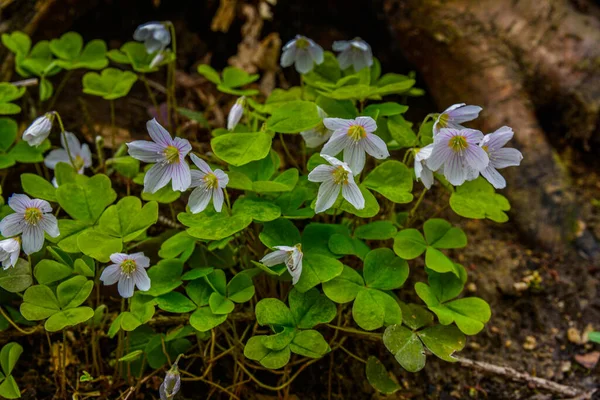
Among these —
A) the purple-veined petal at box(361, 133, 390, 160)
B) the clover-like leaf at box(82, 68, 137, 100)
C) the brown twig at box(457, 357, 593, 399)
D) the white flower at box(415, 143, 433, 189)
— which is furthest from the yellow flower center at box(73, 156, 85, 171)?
the brown twig at box(457, 357, 593, 399)

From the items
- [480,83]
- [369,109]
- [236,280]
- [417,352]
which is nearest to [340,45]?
[369,109]

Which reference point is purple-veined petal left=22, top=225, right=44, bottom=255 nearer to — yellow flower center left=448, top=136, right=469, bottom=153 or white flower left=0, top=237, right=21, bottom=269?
white flower left=0, top=237, right=21, bottom=269

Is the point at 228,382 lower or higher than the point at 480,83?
lower

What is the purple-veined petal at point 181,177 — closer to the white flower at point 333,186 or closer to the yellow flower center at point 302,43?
the white flower at point 333,186

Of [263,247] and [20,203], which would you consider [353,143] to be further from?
[20,203]

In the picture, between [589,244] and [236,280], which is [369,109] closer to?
[236,280]
